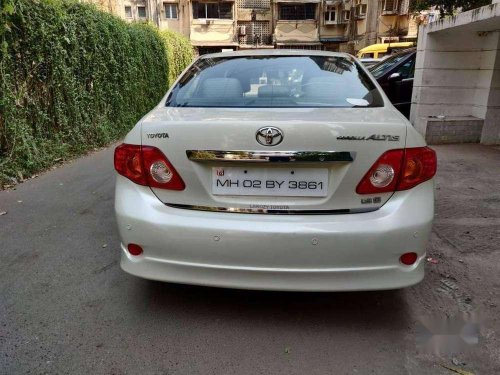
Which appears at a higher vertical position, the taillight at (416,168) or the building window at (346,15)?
the building window at (346,15)

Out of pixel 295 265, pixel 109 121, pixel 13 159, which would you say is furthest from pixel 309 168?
pixel 109 121

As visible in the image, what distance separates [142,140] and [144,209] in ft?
1.24

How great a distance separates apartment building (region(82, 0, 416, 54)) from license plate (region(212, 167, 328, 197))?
108 ft

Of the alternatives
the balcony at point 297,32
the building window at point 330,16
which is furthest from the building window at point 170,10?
the building window at point 330,16

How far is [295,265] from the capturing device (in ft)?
7.31

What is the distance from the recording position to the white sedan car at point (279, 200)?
7.19 feet

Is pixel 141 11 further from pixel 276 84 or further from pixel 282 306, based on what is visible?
pixel 282 306

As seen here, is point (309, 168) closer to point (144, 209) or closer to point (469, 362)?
point (144, 209)

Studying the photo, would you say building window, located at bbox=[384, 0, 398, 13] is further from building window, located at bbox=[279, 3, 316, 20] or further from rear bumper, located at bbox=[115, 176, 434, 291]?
rear bumper, located at bbox=[115, 176, 434, 291]

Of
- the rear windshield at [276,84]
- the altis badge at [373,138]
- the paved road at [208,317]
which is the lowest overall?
the paved road at [208,317]

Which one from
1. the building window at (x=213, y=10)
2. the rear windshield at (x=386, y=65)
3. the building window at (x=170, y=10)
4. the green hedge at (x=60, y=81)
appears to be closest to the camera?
the green hedge at (x=60, y=81)

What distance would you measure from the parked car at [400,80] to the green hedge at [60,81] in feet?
18.2

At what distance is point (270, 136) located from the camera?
2.18 metres

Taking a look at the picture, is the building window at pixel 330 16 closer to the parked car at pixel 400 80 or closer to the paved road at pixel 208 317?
the parked car at pixel 400 80
